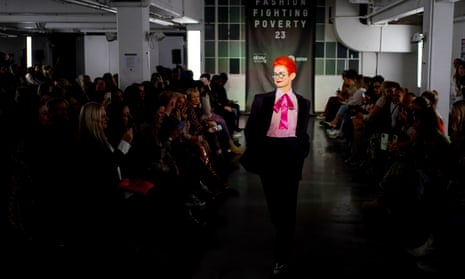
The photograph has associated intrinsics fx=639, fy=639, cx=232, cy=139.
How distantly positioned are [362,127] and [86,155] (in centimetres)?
544

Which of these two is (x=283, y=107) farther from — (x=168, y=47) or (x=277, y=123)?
(x=168, y=47)

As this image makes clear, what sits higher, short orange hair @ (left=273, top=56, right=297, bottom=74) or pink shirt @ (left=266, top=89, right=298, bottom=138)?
short orange hair @ (left=273, top=56, right=297, bottom=74)

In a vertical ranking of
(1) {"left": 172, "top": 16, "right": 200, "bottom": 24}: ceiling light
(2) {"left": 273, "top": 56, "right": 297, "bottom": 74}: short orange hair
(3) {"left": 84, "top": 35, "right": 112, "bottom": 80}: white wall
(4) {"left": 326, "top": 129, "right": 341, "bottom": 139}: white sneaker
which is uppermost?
(1) {"left": 172, "top": 16, "right": 200, "bottom": 24}: ceiling light

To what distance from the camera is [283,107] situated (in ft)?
14.3

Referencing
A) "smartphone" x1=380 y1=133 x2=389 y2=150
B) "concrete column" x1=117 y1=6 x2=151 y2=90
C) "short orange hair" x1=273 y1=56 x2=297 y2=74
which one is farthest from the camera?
"concrete column" x1=117 y1=6 x2=151 y2=90

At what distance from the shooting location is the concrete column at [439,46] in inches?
324

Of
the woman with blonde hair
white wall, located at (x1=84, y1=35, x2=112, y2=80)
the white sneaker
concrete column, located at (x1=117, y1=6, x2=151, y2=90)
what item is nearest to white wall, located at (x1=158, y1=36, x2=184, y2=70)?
white wall, located at (x1=84, y1=35, x2=112, y2=80)

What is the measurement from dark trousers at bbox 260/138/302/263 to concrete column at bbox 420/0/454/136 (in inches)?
180

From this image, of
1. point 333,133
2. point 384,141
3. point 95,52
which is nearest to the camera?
point 384,141

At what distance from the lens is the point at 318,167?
28.1ft

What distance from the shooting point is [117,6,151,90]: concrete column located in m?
8.40

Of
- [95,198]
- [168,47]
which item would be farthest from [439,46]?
[168,47]

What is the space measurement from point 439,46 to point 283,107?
15.3ft

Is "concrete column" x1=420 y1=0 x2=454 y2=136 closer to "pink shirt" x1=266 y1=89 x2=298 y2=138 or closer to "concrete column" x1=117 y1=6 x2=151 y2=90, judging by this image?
"concrete column" x1=117 y1=6 x2=151 y2=90
